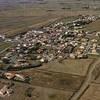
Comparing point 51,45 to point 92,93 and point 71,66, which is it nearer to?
point 71,66

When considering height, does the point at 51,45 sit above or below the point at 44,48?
above

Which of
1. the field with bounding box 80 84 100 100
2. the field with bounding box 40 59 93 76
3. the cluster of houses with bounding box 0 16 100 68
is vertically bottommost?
the field with bounding box 80 84 100 100

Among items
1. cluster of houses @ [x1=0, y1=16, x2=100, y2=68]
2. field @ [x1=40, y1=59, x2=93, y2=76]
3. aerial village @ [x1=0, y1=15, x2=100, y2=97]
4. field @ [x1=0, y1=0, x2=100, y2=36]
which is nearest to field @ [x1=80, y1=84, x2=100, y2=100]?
field @ [x1=40, y1=59, x2=93, y2=76]

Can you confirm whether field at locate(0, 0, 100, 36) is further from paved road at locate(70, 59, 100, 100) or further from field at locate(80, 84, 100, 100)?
field at locate(80, 84, 100, 100)

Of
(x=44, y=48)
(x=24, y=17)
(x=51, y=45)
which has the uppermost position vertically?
(x=24, y=17)

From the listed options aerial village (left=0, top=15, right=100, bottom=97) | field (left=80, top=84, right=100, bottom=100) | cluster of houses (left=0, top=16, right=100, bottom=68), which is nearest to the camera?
field (left=80, top=84, right=100, bottom=100)

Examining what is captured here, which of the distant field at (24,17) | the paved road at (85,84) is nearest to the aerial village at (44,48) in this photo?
the paved road at (85,84)

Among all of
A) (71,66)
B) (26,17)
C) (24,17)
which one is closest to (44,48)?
(71,66)

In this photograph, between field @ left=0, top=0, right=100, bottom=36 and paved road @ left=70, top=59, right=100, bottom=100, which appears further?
field @ left=0, top=0, right=100, bottom=36

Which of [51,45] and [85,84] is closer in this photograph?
[85,84]

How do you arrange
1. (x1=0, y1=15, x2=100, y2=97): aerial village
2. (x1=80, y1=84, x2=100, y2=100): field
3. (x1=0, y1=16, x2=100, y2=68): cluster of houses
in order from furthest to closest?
(x1=0, y1=16, x2=100, y2=68): cluster of houses < (x1=0, y1=15, x2=100, y2=97): aerial village < (x1=80, y1=84, x2=100, y2=100): field
